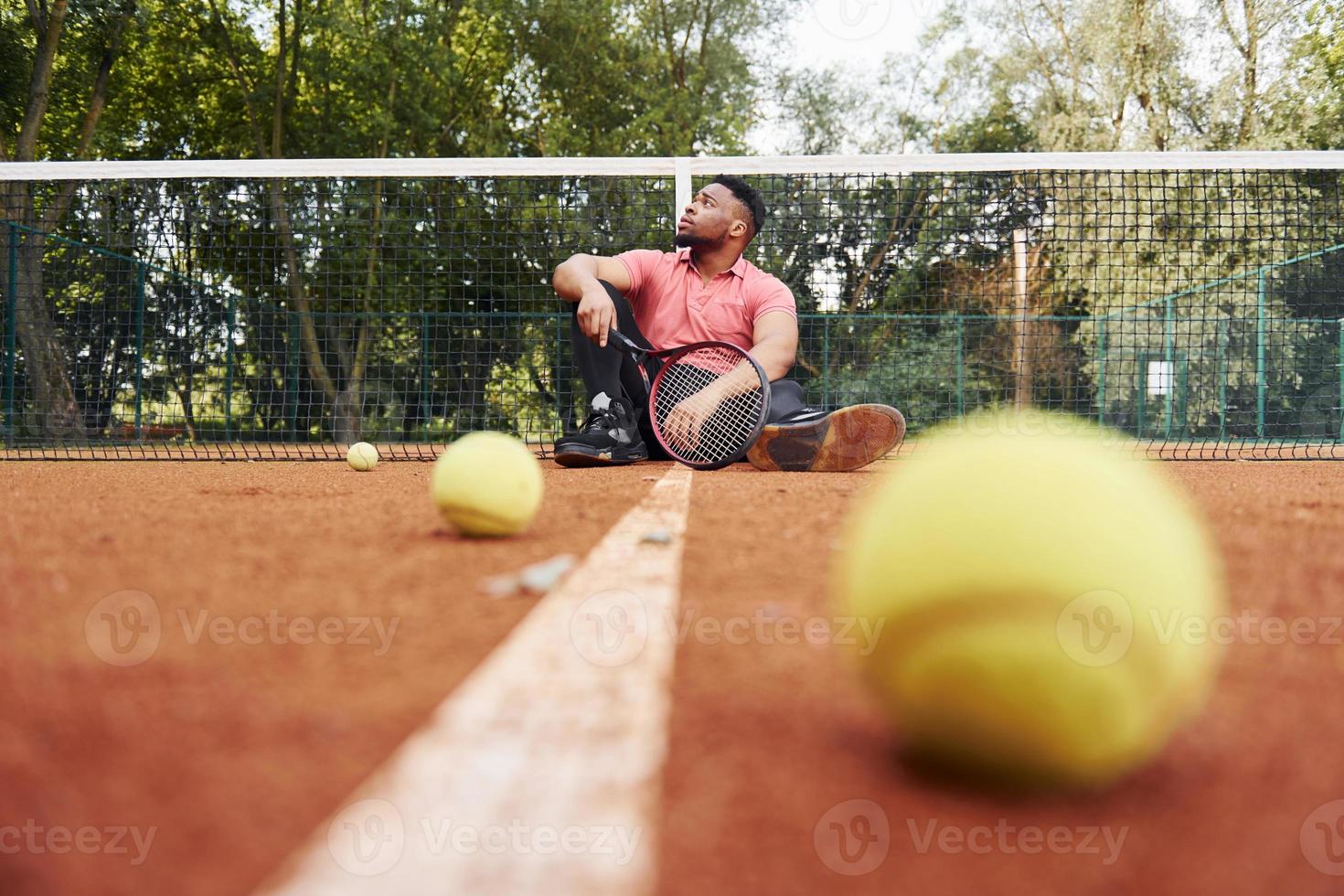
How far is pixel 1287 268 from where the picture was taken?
15008 millimetres

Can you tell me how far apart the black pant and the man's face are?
558mm

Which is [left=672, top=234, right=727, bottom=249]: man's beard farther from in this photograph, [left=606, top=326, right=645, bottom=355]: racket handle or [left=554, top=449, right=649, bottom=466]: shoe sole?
[left=554, top=449, right=649, bottom=466]: shoe sole

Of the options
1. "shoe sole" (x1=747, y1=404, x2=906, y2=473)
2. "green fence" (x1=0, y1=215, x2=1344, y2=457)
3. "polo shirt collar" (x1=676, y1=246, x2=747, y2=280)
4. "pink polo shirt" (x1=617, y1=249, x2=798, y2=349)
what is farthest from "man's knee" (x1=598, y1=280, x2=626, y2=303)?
"green fence" (x1=0, y1=215, x2=1344, y2=457)

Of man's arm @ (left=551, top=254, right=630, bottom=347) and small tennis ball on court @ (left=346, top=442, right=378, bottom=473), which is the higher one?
man's arm @ (left=551, top=254, right=630, bottom=347)

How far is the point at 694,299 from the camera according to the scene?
19.1ft

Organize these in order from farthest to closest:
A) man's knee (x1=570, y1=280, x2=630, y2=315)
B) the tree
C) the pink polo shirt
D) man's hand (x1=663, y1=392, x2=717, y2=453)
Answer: the tree → the pink polo shirt → man's knee (x1=570, y1=280, x2=630, y2=315) → man's hand (x1=663, y1=392, x2=717, y2=453)

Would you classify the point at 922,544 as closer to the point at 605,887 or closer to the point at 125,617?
the point at 605,887

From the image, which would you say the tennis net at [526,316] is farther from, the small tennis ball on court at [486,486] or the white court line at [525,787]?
the white court line at [525,787]

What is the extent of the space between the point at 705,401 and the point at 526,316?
1003 centimetres

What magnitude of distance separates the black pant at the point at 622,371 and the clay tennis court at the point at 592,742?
9.82ft

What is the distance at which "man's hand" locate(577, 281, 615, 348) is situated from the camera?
481 centimetres

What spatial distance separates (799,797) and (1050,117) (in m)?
21.5

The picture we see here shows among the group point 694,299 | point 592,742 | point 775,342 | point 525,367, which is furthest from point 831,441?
point 525,367

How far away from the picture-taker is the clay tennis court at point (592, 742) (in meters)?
0.90
